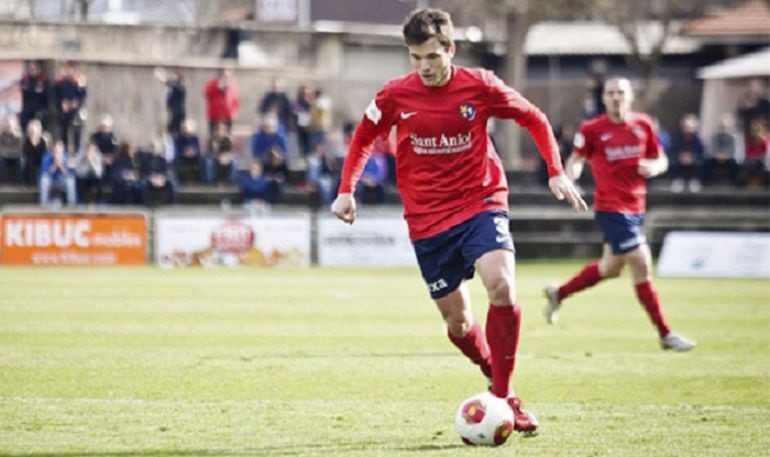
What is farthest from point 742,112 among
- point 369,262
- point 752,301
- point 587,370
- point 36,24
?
point 587,370

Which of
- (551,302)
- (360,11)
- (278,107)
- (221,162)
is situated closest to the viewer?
(551,302)

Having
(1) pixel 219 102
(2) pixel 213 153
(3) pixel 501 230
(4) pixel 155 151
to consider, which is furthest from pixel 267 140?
(3) pixel 501 230

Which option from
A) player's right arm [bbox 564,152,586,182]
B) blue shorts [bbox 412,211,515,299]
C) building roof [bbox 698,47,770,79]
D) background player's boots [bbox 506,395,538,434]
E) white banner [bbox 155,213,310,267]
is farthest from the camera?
building roof [bbox 698,47,770,79]

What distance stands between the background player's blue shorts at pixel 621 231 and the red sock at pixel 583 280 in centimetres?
56

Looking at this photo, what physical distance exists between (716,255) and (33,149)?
12.3 metres

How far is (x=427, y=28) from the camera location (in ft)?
28.8

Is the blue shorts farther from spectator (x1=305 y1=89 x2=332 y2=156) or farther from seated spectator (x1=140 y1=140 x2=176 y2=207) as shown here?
spectator (x1=305 y1=89 x2=332 y2=156)

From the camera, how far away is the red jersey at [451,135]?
30.2ft

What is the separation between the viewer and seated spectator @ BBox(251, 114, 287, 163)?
28797 mm

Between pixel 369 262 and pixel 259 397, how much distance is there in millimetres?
16675

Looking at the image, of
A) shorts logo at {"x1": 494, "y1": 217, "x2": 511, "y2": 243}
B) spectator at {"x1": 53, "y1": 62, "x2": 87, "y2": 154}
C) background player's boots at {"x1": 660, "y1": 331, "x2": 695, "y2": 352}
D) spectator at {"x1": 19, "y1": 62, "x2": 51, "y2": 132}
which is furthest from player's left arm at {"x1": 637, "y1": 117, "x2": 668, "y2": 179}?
spectator at {"x1": 19, "y1": 62, "x2": 51, "y2": 132}

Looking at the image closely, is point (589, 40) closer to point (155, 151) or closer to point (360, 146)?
point (155, 151)

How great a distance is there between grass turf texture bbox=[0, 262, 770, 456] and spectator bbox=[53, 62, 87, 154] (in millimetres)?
8068

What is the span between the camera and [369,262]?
26.9 m
